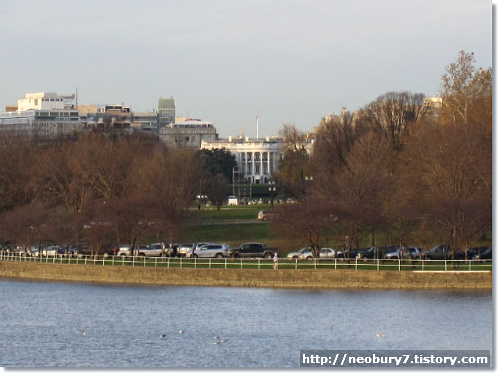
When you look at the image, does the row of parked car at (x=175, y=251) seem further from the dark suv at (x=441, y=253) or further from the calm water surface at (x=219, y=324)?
the calm water surface at (x=219, y=324)

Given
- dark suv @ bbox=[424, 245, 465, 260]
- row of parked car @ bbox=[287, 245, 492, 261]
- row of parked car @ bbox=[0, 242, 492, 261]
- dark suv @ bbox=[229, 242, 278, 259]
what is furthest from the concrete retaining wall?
dark suv @ bbox=[229, 242, 278, 259]

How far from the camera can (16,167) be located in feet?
257

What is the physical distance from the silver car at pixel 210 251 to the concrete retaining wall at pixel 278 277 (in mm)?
8467

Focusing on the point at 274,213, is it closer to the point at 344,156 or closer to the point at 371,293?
the point at 371,293

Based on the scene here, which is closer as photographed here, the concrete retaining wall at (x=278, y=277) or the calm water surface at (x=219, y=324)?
the calm water surface at (x=219, y=324)

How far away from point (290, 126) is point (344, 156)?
993 inches

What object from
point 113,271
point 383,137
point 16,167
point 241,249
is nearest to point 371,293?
point 113,271

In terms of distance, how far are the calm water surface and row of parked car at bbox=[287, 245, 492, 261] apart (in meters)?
8.20

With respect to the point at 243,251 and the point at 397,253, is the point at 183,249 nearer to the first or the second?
the point at 243,251

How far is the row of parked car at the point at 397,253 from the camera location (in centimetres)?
5738

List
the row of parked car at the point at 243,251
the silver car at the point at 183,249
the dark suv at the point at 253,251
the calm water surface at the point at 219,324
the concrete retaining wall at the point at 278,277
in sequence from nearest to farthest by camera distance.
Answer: the calm water surface at the point at 219,324 → the concrete retaining wall at the point at 278,277 → the row of parked car at the point at 243,251 → the dark suv at the point at 253,251 → the silver car at the point at 183,249

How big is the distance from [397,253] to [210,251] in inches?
404

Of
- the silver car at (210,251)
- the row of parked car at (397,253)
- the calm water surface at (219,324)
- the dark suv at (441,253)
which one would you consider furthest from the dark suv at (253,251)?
the calm water surface at (219,324)

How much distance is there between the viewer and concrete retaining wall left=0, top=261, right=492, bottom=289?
49781 mm
